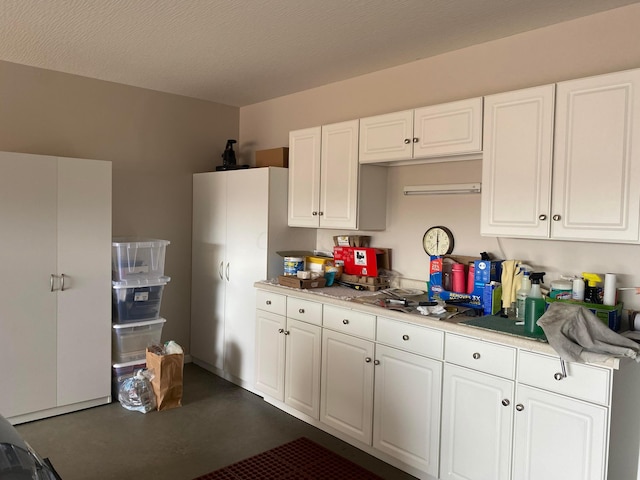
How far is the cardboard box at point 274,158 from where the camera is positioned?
4.02m

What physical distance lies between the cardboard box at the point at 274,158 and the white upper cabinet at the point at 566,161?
1776mm

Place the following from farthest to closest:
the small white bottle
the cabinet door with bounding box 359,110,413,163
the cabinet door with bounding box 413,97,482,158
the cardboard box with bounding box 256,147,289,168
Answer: the cardboard box with bounding box 256,147,289,168 → the cabinet door with bounding box 359,110,413,163 → the cabinet door with bounding box 413,97,482,158 → the small white bottle

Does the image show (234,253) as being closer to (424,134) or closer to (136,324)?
(136,324)

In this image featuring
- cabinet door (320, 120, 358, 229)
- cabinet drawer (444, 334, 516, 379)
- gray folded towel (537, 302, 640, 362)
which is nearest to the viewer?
gray folded towel (537, 302, 640, 362)

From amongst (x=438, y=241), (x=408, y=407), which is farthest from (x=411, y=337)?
(x=438, y=241)

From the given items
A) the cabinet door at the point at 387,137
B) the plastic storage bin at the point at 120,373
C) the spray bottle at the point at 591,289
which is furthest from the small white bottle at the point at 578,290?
the plastic storage bin at the point at 120,373

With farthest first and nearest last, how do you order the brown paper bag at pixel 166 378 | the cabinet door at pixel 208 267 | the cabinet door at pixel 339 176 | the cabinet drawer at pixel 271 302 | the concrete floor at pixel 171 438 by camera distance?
the cabinet door at pixel 208 267 < the brown paper bag at pixel 166 378 < the cabinet drawer at pixel 271 302 < the cabinet door at pixel 339 176 < the concrete floor at pixel 171 438

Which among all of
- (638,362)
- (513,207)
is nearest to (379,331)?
(513,207)

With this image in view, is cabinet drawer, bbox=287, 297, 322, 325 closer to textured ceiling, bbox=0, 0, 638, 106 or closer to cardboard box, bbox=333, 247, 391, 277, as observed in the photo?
cardboard box, bbox=333, 247, 391, 277

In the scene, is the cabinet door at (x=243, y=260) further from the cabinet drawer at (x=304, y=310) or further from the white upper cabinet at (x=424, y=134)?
the white upper cabinet at (x=424, y=134)

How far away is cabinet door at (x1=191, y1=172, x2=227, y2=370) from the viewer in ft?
14.0

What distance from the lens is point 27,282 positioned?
3.34 metres

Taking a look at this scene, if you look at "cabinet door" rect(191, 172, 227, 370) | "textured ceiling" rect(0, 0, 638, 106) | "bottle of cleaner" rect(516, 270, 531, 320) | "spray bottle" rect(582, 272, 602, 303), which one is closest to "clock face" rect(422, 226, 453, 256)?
"bottle of cleaner" rect(516, 270, 531, 320)

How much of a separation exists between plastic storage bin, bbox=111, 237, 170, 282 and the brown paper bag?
60cm
